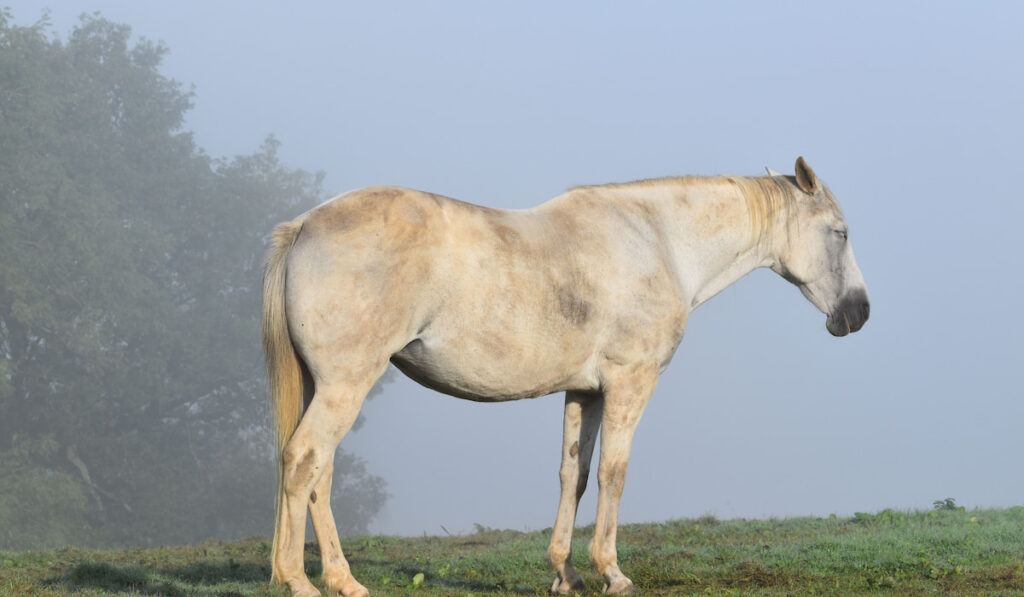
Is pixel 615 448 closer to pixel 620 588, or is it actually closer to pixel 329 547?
pixel 620 588

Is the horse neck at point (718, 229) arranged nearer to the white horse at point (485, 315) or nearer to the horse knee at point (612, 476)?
the white horse at point (485, 315)

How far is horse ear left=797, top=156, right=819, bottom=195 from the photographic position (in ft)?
28.2

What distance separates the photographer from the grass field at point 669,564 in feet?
26.4

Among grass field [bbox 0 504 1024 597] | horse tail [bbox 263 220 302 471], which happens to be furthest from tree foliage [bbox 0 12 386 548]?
horse tail [bbox 263 220 302 471]

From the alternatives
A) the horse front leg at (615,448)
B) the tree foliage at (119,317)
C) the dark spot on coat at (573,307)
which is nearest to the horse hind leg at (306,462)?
the dark spot on coat at (573,307)

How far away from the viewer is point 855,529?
11633 millimetres

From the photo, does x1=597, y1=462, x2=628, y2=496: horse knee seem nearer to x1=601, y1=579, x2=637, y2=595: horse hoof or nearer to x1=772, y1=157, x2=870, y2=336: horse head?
x1=601, y1=579, x2=637, y2=595: horse hoof

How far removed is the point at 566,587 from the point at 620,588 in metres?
0.42

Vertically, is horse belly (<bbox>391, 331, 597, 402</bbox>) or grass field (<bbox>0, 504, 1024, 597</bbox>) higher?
horse belly (<bbox>391, 331, 597, 402</bbox>)

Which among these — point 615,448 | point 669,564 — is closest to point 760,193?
point 615,448

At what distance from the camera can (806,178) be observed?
8.73m

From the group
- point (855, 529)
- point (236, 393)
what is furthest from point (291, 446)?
point (236, 393)

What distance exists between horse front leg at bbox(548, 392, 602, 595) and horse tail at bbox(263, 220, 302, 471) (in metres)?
2.13

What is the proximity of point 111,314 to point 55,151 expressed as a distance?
562cm
